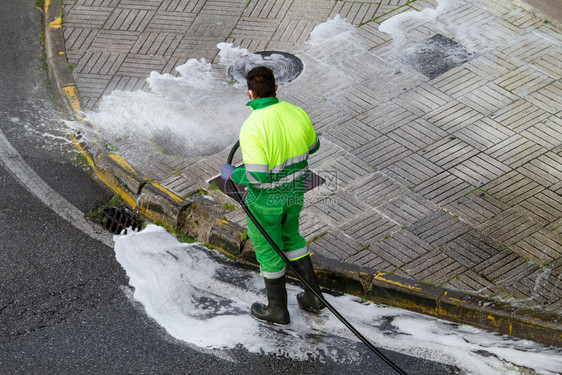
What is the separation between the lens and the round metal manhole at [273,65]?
27.0 feet

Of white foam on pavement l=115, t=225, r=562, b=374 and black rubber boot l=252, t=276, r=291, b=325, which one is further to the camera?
black rubber boot l=252, t=276, r=291, b=325

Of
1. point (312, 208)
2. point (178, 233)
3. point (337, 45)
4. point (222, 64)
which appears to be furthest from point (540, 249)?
point (222, 64)

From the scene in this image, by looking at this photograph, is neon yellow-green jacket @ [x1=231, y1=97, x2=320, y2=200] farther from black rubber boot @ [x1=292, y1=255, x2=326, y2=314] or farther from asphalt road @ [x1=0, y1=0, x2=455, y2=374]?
asphalt road @ [x1=0, y1=0, x2=455, y2=374]

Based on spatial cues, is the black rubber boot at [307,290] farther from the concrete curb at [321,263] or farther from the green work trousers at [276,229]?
the concrete curb at [321,263]

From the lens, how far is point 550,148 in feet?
23.0

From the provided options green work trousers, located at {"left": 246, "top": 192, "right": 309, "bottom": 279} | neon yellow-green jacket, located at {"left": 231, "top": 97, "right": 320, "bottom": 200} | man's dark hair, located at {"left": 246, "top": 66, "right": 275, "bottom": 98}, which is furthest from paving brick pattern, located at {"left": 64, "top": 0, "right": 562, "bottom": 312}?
man's dark hair, located at {"left": 246, "top": 66, "right": 275, "bottom": 98}

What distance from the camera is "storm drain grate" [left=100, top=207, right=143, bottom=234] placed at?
666 cm

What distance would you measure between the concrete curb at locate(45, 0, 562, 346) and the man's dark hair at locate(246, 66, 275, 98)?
1605mm

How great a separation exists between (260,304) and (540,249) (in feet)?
7.67

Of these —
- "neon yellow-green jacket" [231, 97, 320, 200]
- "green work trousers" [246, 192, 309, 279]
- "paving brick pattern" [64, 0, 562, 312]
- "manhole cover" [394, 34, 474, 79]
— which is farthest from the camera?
"manhole cover" [394, 34, 474, 79]

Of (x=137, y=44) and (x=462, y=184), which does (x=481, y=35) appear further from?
(x=137, y=44)

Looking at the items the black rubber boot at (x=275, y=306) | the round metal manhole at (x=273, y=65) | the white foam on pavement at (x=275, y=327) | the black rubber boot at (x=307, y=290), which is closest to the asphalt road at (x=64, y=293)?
the white foam on pavement at (x=275, y=327)

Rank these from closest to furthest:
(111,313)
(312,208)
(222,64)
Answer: (111,313), (312,208), (222,64)

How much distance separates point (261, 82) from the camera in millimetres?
4977
